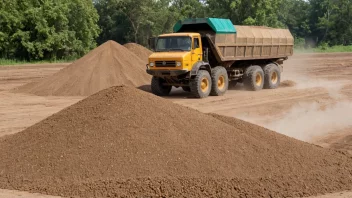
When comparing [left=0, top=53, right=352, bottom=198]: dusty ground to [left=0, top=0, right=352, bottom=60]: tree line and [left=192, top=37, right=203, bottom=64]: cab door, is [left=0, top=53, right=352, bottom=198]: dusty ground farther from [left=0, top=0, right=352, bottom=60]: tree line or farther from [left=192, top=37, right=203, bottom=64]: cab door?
[left=0, top=0, right=352, bottom=60]: tree line

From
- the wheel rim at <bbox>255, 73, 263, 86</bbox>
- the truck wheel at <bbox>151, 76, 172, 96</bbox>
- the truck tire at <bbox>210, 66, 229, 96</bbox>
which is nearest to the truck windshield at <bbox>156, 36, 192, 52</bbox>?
the truck wheel at <bbox>151, 76, 172, 96</bbox>

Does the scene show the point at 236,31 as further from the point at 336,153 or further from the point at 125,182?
the point at 125,182

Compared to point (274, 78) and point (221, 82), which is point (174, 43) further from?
point (274, 78)

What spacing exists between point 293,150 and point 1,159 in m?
4.87

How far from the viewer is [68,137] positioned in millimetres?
7406

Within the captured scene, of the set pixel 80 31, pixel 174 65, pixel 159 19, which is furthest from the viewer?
pixel 159 19

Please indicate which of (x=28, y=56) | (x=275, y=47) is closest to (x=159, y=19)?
(x=28, y=56)

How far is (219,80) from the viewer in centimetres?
1812

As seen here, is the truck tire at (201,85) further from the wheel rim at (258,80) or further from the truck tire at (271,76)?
the truck tire at (271,76)

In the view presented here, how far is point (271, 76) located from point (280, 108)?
247 inches

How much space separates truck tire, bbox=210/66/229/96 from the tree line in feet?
84.8

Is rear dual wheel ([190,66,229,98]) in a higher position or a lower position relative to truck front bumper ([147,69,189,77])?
lower

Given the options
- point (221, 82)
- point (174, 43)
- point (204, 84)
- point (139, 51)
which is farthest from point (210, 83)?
point (139, 51)

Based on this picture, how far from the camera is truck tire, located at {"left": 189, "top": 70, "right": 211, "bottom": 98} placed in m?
16.7
